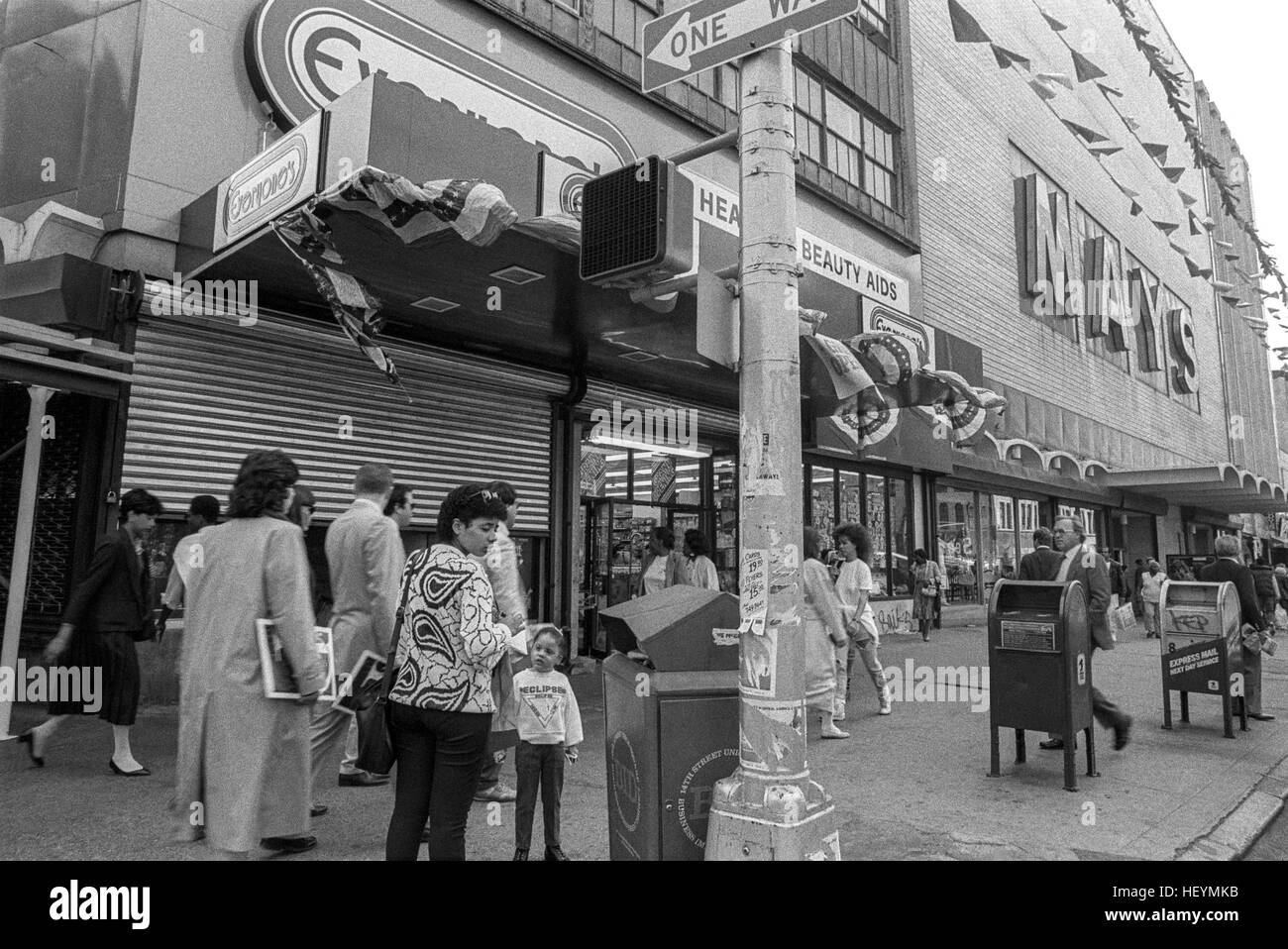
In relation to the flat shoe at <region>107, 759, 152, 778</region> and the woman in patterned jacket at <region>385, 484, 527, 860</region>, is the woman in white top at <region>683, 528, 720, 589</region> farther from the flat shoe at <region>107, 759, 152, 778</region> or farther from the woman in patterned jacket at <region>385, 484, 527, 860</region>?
the woman in patterned jacket at <region>385, 484, 527, 860</region>

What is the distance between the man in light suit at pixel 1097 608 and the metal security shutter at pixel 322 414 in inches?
236

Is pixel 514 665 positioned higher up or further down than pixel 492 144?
further down

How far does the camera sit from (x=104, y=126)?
285 inches

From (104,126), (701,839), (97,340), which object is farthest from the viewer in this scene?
(104,126)

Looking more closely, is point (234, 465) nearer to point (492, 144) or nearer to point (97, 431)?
point (97, 431)

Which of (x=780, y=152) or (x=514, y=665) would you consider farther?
(x=514, y=665)

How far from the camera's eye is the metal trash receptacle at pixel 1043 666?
5473mm

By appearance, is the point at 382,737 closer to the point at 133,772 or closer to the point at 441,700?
the point at 441,700

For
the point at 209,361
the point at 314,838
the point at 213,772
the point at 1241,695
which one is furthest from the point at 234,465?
the point at 1241,695

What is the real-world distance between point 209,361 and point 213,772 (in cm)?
533

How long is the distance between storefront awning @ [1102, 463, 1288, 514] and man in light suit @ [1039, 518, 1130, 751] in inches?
727

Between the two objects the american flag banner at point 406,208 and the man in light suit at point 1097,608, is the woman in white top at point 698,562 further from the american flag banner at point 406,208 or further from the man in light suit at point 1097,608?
the american flag banner at point 406,208

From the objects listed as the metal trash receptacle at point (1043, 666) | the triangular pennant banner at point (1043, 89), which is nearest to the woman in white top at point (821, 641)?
the metal trash receptacle at point (1043, 666)
